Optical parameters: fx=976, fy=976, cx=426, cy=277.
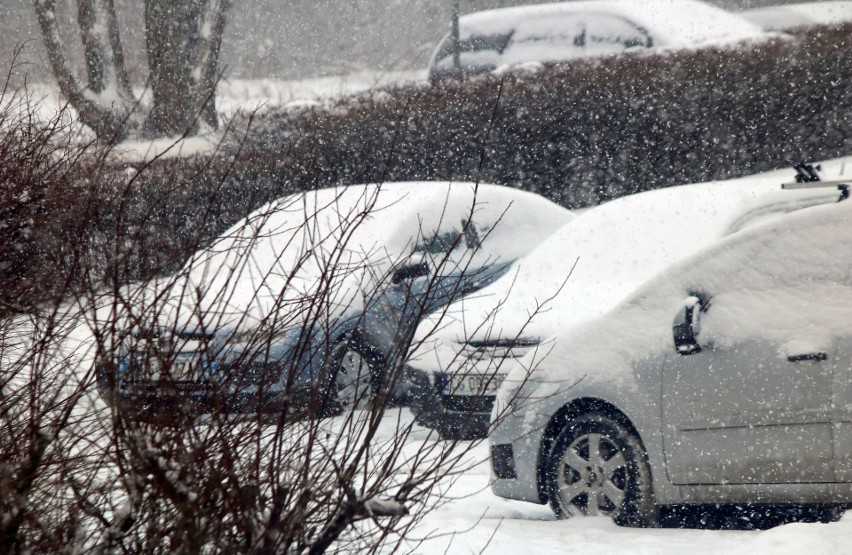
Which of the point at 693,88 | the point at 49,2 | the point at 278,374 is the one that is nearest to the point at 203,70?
the point at 49,2

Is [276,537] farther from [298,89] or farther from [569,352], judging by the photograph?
[298,89]

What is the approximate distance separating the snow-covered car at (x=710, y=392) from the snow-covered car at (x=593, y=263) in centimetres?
65

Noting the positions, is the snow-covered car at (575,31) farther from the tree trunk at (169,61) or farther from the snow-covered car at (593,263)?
the snow-covered car at (593,263)

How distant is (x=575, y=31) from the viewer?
1561 cm

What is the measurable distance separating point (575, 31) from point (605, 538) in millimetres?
12228

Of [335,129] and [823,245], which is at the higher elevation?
[335,129]

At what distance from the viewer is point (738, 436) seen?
4.54m

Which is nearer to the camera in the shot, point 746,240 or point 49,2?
point 746,240

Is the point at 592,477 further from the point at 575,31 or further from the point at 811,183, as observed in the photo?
the point at 575,31

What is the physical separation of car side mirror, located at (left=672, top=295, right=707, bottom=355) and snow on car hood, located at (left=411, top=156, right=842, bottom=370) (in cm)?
123

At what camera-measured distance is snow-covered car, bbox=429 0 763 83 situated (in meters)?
14.5

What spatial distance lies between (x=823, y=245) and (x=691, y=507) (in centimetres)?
146

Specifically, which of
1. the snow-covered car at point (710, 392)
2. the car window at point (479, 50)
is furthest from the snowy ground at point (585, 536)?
the car window at point (479, 50)

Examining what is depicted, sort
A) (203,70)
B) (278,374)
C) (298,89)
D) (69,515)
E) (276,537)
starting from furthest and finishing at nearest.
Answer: (298,89) < (203,70) < (278,374) < (69,515) < (276,537)
